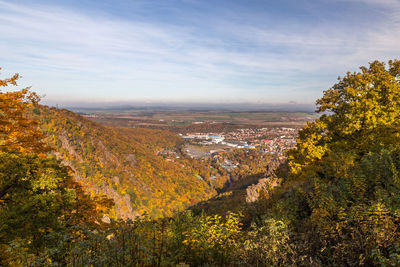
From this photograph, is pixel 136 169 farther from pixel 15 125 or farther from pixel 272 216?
pixel 272 216

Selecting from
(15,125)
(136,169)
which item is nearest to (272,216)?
(15,125)

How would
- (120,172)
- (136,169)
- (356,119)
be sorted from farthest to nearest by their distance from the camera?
(136,169) < (120,172) < (356,119)

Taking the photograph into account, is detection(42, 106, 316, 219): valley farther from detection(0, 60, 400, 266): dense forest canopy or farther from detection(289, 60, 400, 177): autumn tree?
detection(0, 60, 400, 266): dense forest canopy

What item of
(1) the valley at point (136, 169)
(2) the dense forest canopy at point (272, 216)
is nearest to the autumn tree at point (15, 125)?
(2) the dense forest canopy at point (272, 216)

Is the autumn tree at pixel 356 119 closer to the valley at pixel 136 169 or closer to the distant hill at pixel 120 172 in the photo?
the valley at pixel 136 169

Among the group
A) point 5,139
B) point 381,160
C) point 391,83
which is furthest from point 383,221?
point 5,139

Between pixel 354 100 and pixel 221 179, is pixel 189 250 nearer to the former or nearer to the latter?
pixel 354 100
